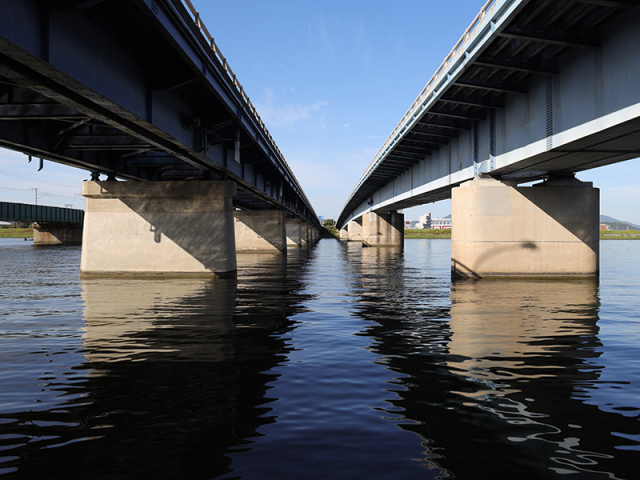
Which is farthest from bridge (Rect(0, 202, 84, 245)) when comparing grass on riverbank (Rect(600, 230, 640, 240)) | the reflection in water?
grass on riverbank (Rect(600, 230, 640, 240))

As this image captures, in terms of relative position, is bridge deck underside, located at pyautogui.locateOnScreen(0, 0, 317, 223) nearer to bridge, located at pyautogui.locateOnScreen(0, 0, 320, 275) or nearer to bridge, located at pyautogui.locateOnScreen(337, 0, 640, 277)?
bridge, located at pyautogui.locateOnScreen(0, 0, 320, 275)

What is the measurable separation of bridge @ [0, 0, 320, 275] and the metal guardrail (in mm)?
48879

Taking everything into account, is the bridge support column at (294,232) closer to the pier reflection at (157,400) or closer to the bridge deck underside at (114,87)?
the bridge deck underside at (114,87)

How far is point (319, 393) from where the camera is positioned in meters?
6.79

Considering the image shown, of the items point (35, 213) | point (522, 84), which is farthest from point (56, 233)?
point (522, 84)

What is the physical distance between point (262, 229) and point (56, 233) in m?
60.6

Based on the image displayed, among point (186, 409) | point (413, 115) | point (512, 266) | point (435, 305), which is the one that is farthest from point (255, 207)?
point (186, 409)

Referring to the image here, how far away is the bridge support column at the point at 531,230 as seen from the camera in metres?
22.8

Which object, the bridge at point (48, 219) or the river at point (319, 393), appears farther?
the bridge at point (48, 219)

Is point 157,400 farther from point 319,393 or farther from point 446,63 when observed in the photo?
point 446,63

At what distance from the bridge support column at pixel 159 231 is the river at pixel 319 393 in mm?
9961

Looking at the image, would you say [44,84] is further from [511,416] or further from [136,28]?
[511,416]

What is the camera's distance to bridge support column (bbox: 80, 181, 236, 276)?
24312 mm

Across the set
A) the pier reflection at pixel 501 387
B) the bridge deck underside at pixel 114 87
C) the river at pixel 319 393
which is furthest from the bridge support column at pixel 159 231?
the pier reflection at pixel 501 387
